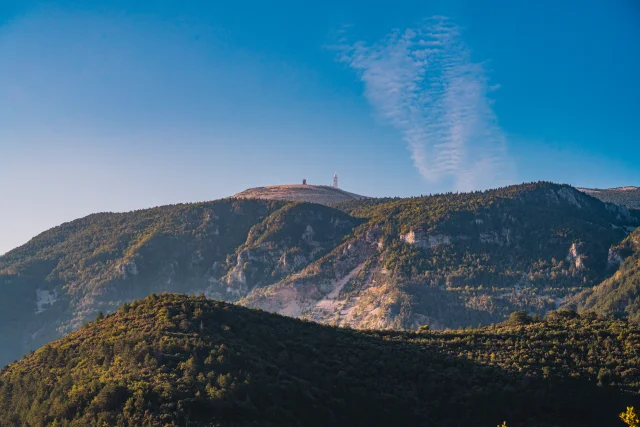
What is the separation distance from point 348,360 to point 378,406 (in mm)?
14252

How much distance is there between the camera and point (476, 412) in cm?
10175

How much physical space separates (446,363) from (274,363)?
2844 cm

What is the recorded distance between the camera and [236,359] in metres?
101

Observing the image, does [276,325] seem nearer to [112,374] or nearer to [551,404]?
[112,374]

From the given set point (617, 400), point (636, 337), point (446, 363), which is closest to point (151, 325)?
point (446, 363)

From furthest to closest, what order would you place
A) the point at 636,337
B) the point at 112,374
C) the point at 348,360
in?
the point at 636,337, the point at 348,360, the point at 112,374

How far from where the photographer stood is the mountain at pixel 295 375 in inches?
3558

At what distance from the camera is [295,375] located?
104312 mm

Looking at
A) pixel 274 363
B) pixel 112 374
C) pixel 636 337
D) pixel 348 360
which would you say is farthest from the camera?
pixel 636 337

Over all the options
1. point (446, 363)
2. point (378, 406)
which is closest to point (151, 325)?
point (378, 406)

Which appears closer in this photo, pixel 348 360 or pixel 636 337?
pixel 348 360

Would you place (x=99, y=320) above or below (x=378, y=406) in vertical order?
above

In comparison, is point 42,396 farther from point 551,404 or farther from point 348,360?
point 551,404

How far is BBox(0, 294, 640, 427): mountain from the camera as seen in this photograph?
90.4 metres
